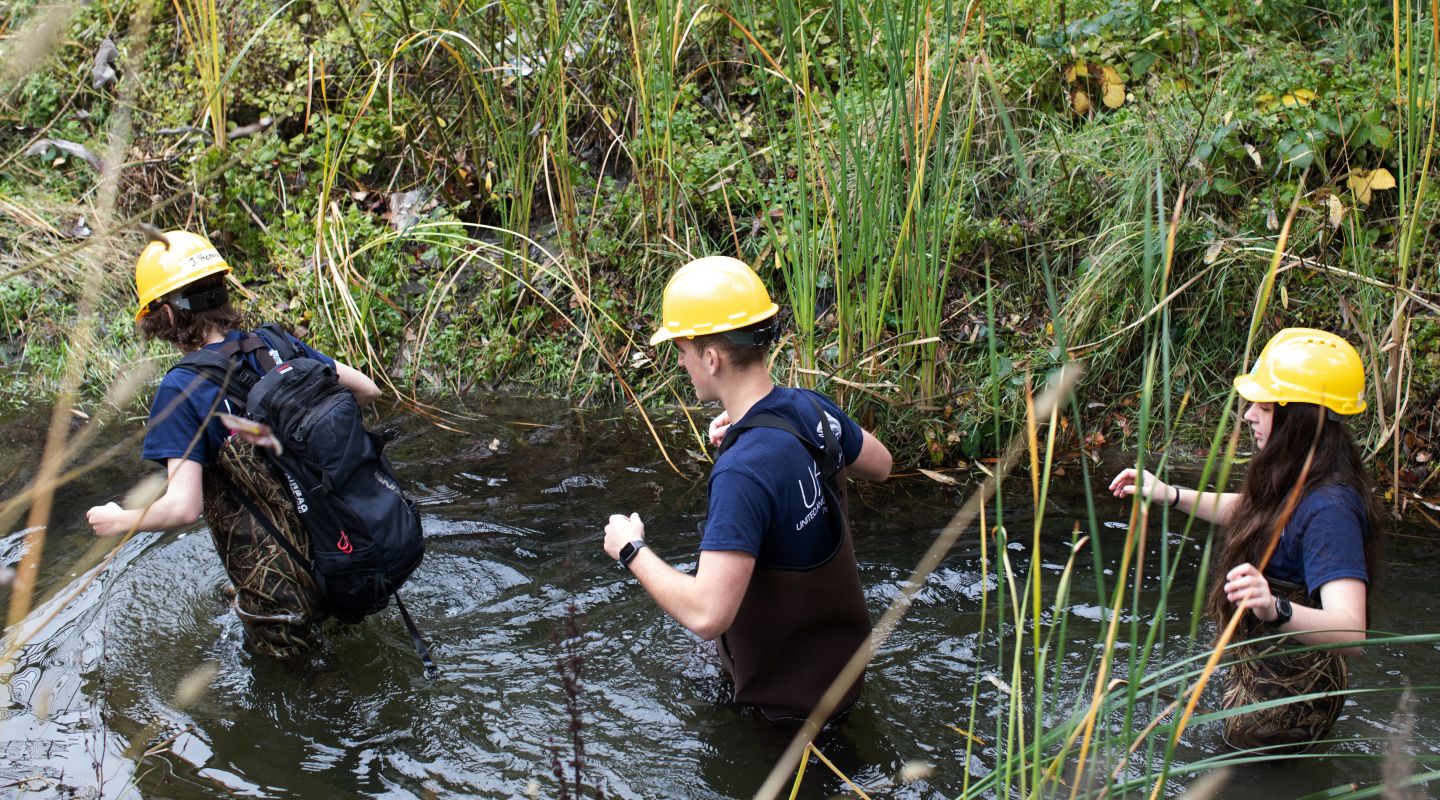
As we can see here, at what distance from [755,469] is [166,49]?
838 cm

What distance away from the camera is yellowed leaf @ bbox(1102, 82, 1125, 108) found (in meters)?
6.47

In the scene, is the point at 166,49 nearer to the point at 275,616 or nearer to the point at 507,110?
the point at 507,110

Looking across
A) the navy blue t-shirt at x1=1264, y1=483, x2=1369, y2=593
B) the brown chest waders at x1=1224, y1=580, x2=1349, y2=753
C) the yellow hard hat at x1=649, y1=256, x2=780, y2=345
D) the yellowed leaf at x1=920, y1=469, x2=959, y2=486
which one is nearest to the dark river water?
the yellowed leaf at x1=920, y1=469, x2=959, y2=486

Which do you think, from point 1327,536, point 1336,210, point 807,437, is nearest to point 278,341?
point 807,437

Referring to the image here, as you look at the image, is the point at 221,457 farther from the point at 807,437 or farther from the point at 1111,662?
the point at 1111,662

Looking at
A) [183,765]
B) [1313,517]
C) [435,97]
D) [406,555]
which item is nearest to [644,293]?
[435,97]

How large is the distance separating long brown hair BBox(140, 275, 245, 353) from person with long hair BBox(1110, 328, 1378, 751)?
296 centimetres

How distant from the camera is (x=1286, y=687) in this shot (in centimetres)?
323

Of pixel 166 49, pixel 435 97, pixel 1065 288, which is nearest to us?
pixel 1065 288

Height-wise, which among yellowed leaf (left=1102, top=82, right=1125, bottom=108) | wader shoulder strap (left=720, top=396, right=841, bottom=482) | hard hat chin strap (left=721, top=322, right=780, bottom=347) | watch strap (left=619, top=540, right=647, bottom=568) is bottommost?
watch strap (left=619, top=540, right=647, bottom=568)

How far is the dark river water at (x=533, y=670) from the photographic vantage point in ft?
11.5

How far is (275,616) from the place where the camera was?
12.6 feet

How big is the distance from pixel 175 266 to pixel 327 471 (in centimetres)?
83

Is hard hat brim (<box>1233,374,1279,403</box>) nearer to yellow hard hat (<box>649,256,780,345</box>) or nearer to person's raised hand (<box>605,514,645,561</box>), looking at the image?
yellow hard hat (<box>649,256,780,345</box>)
